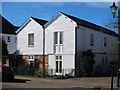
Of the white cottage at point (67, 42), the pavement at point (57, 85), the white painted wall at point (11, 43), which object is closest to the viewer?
the pavement at point (57, 85)

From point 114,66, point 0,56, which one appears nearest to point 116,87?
point 114,66

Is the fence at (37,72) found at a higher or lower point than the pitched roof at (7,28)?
lower

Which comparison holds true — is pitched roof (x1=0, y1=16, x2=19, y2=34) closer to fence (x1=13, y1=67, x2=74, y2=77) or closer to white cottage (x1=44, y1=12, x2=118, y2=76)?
white cottage (x1=44, y1=12, x2=118, y2=76)

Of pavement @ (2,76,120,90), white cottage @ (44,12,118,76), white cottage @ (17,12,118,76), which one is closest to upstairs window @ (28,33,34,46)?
white cottage @ (17,12,118,76)

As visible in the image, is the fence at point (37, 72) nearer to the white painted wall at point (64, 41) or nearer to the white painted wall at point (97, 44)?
the white painted wall at point (64, 41)

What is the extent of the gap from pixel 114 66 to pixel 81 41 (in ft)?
17.3

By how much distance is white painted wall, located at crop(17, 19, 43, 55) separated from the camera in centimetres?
2830

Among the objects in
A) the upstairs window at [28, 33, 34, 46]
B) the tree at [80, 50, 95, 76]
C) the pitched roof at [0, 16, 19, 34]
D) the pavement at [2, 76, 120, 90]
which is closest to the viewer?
the pavement at [2, 76, 120, 90]

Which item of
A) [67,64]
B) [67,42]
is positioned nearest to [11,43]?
[67,42]

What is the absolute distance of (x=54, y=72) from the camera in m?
26.4

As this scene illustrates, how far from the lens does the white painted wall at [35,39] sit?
28.3 meters

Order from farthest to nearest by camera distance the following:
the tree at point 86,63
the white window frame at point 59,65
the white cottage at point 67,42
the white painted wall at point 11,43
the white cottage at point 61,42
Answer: the white painted wall at point 11,43, the white window frame at point 59,65, the white cottage at point 61,42, the white cottage at point 67,42, the tree at point 86,63

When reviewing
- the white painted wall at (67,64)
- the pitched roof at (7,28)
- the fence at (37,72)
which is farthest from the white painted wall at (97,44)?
the pitched roof at (7,28)

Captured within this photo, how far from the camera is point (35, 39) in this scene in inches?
1126
